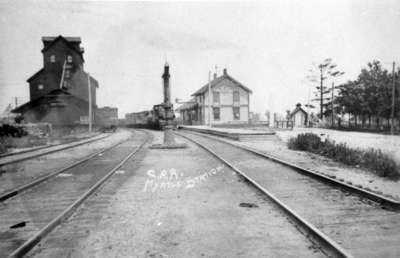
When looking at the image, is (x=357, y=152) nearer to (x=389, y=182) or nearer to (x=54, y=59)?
(x=389, y=182)

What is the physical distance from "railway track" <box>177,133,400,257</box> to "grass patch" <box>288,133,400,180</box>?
219 centimetres

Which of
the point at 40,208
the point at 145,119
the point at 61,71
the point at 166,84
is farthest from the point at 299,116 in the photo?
the point at 40,208

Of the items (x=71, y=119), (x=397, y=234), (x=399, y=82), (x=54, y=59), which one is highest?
(x=54, y=59)

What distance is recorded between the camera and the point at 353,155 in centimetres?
1060

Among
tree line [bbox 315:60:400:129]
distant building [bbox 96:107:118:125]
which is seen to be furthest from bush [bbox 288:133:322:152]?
distant building [bbox 96:107:118:125]

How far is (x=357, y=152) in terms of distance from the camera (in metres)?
11.0

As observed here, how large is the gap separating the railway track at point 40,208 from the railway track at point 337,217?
354cm

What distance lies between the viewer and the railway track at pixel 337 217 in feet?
11.7

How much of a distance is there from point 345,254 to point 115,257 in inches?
98.1

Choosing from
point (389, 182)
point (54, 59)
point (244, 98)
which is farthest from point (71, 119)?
point (389, 182)

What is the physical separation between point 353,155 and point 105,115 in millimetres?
49039

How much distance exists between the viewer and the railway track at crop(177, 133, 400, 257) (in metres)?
3.57

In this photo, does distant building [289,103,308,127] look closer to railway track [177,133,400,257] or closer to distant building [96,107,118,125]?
distant building [96,107,118,125]

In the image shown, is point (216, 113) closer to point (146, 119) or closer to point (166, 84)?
point (146, 119)
